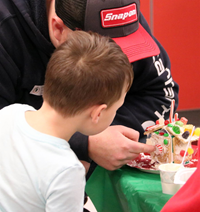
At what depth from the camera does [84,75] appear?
0.68m

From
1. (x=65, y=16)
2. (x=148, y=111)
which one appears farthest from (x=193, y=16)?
(x=65, y=16)

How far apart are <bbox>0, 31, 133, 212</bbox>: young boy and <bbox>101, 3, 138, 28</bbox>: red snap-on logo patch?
22 centimetres

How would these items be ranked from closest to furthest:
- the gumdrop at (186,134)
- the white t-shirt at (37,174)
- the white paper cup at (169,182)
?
the white t-shirt at (37,174) → the white paper cup at (169,182) → the gumdrop at (186,134)

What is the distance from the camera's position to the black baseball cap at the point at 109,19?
37.2 inches

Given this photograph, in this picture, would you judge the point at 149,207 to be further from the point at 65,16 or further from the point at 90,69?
the point at 65,16

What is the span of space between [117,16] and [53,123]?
0.43 meters

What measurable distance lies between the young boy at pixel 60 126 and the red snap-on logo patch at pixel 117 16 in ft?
0.73

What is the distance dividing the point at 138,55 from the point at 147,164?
0.35 meters

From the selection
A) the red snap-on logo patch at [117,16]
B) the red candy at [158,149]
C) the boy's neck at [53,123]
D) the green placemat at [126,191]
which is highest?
A: the red snap-on logo patch at [117,16]

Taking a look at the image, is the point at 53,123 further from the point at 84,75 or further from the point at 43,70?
the point at 43,70

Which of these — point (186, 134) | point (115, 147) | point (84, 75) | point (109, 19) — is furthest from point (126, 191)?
point (109, 19)

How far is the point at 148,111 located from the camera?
122 cm

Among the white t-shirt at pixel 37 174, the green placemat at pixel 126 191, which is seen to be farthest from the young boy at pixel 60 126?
the green placemat at pixel 126 191

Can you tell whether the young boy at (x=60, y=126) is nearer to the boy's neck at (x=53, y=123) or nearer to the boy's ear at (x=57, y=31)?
the boy's neck at (x=53, y=123)
